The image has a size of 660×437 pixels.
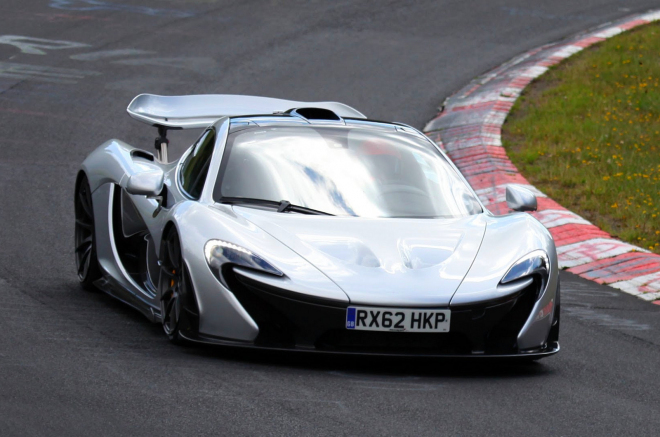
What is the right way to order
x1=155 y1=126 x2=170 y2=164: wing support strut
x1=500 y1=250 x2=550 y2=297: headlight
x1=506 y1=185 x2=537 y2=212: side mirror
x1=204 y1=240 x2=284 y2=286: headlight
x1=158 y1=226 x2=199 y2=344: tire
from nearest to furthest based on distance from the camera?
x1=204 y1=240 x2=284 y2=286: headlight, x1=158 y1=226 x2=199 y2=344: tire, x1=500 y1=250 x2=550 y2=297: headlight, x1=506 y1=185 x2=537 y2=212: side mirror, x1=155 y1=126 x2=170 y2=164: wing support strut

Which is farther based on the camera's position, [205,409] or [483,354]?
[483,354]

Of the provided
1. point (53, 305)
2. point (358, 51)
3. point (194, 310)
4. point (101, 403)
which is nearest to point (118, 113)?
point (358, 51)

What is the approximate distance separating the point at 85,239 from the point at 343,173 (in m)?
1.96

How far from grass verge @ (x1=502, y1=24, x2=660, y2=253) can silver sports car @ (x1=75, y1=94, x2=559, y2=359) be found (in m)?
3.70

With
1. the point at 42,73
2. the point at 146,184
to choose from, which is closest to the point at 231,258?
the point at 146,184

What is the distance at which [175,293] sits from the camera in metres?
5.80

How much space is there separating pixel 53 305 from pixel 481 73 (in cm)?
1046

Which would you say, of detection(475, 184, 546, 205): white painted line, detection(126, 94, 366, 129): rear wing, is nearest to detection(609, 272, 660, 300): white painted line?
detection(475, 184, 546, 205): white painted line

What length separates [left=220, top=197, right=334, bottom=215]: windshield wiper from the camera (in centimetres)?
616

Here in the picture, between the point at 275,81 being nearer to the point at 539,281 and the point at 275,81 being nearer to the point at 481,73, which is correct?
the point at 481,73

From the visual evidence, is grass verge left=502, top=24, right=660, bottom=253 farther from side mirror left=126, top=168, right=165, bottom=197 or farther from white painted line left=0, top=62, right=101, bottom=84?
white painted line left=0, top=62, right=101, bottom=84

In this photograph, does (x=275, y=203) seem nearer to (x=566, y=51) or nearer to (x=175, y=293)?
(x=175, y=293)

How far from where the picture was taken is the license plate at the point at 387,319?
533 cm

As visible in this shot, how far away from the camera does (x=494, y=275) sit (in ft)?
18.5
